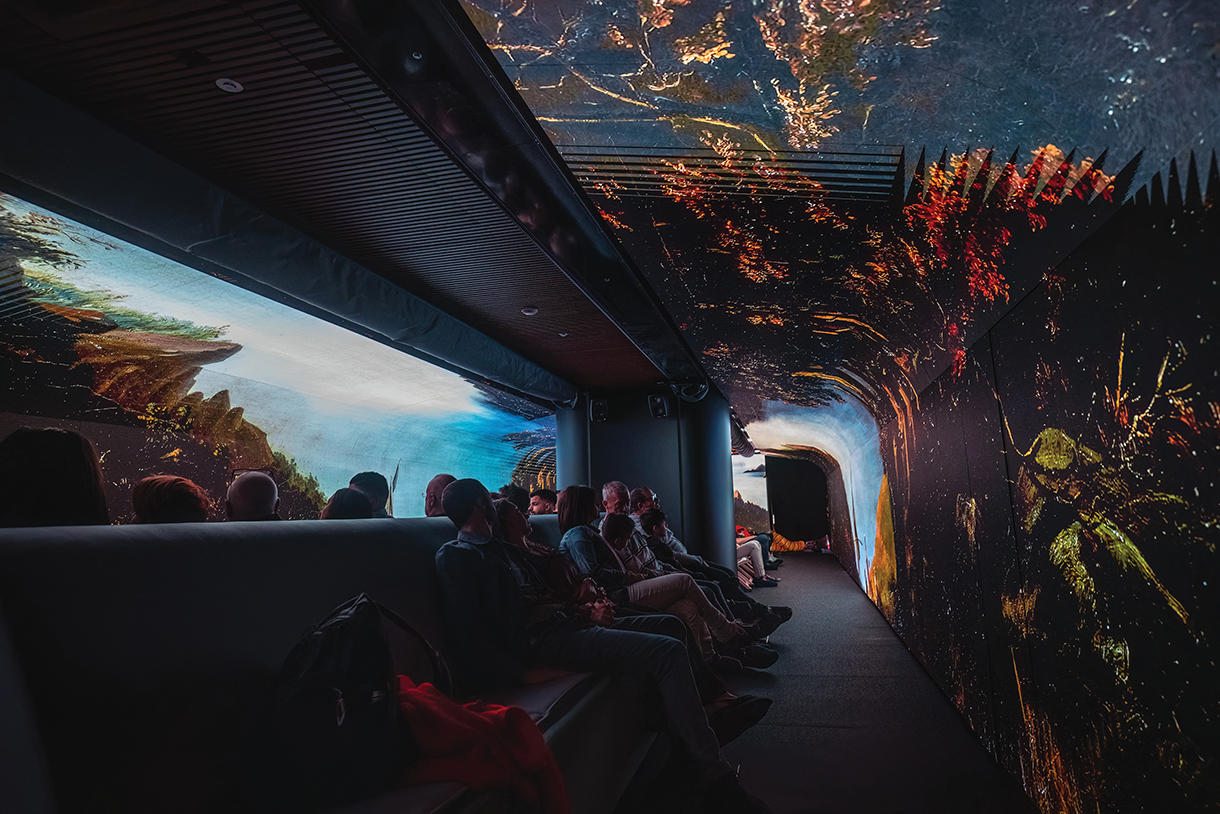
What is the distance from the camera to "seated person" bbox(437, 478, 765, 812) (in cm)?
276

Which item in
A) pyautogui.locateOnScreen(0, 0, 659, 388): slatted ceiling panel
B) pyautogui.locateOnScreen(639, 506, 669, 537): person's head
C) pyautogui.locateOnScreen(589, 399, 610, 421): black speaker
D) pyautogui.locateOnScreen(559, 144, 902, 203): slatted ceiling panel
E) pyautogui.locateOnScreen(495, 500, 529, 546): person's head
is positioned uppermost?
pyautogui.locateOnScreen(0, 0, 659, 388): slatted ceiling panel

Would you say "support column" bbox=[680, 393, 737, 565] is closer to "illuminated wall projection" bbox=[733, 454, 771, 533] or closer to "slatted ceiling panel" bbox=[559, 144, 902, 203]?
"slatted ceiling panel" bbox=[559, 144, 902, 203]

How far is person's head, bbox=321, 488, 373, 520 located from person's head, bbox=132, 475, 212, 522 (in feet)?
4.04

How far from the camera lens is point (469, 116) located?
2506 mm

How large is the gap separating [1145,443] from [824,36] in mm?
1344

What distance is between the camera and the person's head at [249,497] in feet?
10.3

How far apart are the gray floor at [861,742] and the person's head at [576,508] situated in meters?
1.57

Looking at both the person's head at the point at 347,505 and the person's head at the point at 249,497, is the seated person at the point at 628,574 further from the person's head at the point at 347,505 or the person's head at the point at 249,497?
the person's head at the point at 249,497

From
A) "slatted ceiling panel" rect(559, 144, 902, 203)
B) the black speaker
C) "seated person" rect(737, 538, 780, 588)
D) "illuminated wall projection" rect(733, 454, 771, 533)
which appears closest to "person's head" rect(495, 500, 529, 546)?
"slatted ceiling panel" rect(559, 144, 902, 203)

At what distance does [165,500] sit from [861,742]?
141 inches

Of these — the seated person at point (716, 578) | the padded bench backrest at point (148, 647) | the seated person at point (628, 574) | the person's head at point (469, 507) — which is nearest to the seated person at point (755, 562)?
the seated person at point (716, 578)

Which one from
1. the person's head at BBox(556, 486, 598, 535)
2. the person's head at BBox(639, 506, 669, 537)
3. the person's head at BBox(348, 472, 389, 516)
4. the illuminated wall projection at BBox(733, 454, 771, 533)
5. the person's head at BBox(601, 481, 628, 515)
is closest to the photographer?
the person's head at BBox(348, 472, 389, 516)

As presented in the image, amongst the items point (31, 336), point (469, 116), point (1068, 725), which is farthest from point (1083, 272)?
point (31, 336)

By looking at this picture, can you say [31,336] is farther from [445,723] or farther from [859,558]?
[859,558]
